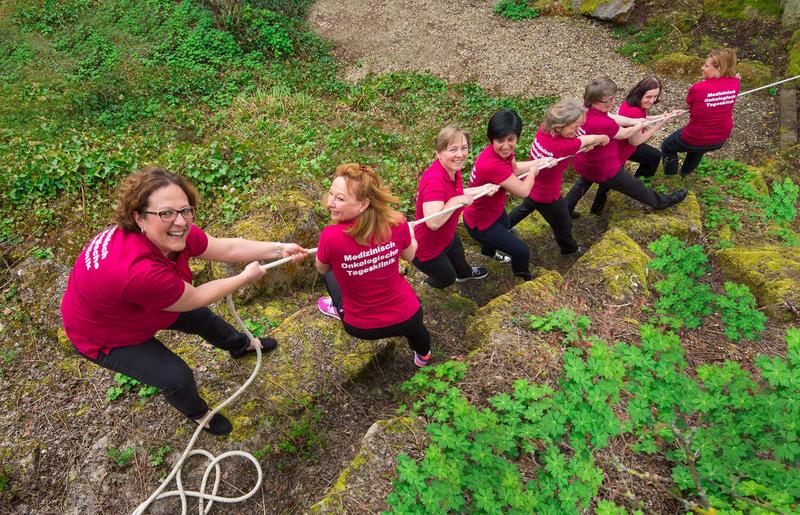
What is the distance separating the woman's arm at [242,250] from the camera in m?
3.12

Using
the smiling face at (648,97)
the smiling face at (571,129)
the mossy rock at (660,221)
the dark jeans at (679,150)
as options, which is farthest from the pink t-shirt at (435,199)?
→ the dark jeans at (679,150)

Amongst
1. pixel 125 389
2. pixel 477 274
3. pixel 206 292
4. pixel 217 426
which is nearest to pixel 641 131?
pixel 477 274

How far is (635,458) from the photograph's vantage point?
2.69 meters

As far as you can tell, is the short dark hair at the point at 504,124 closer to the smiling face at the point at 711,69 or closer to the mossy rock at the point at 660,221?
the mossy rock at the point at 660,221

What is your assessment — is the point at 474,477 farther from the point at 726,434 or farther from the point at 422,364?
the point at 726,434

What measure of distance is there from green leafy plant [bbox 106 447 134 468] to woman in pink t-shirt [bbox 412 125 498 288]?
2673 millimetres

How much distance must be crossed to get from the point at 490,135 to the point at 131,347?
310 centimetres

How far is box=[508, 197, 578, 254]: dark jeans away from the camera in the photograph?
4.61 meters

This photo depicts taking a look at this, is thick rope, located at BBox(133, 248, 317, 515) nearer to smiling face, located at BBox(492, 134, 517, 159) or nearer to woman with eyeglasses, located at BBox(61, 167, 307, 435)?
woman with eyeglasses, located at BBox(61, 167, 307, 435)

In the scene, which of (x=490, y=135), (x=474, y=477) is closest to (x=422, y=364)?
(x=474, y=477)

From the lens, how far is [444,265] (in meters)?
4.10

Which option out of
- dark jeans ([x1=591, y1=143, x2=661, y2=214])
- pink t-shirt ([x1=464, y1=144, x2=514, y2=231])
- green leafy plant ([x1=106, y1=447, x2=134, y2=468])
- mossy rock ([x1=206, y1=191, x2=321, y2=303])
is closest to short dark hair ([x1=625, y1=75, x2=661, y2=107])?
dark jeans ([x1=591, y1=143, x2=661, y2=214])

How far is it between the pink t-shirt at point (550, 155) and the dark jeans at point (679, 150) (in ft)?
6.85

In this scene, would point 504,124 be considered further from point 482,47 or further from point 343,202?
point 482,47
